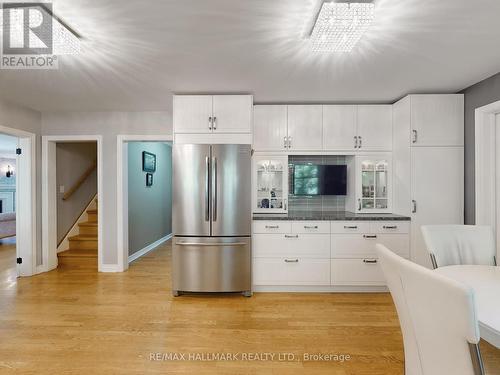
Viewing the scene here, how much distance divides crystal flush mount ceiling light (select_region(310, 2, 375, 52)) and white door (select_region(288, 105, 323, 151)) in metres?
1.39

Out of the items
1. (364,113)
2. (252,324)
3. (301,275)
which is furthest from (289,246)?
(364,113)

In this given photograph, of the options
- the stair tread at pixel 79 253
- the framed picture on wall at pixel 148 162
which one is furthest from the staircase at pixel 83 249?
the framed picture on wall at pixel 148 162

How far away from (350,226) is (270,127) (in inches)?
62.4

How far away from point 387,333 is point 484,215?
5.44 ft

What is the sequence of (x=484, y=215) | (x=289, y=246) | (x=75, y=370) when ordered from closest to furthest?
(x=75, y=370)
(x=484, y=215)
(x=289, y=246)

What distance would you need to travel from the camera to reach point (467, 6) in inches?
68.6

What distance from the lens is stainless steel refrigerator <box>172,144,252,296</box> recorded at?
3207 mm

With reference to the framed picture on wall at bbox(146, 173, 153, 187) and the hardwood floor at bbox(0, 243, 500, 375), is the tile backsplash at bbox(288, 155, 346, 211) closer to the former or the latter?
the hardwood floor at bbox(0, 243, 500, 375)

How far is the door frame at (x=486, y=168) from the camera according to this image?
2900mm

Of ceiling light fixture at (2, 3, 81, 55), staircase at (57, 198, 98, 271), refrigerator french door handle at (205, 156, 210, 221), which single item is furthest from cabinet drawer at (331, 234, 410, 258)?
staircase at (57, 198, 98, 271)

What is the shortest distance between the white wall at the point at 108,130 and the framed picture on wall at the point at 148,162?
1.21m

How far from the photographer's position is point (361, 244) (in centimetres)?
334

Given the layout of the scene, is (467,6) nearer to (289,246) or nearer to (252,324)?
(289,246)

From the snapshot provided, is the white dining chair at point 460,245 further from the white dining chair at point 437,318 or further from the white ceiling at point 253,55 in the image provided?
the white ceiling at point 253,55
